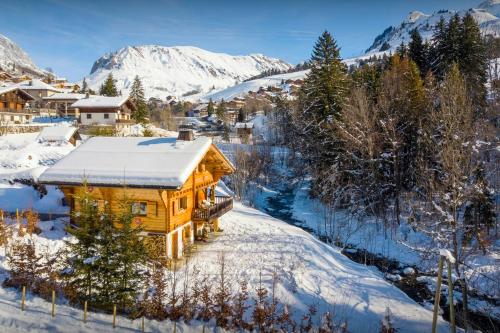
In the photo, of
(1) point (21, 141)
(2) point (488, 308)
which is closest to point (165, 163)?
(2) point (488, 308)

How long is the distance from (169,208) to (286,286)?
7.32 m

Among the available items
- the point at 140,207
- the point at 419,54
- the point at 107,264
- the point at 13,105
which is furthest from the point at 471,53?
the point at 13,105

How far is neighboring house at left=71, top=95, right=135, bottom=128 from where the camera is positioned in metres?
63.7

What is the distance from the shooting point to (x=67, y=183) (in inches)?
803

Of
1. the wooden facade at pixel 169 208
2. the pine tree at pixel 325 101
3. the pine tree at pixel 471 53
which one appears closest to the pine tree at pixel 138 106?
the pine tree at pixel 325 101

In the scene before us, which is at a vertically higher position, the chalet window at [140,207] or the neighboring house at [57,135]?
the neighboring house at [57,135]

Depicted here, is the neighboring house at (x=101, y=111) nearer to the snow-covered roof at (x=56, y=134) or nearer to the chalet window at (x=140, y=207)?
the snow-covered roof at (x=56, y=134)

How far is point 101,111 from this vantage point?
64188 mm

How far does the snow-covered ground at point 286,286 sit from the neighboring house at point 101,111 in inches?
1752

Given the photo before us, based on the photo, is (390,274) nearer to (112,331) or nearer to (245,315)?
(245,315)

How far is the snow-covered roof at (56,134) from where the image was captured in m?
44.2

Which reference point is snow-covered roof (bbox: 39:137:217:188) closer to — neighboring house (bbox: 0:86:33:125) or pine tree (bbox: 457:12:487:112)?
pine tree (bbox: 457:12:487:112)

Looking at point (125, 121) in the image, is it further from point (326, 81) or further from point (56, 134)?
point (326, 81)

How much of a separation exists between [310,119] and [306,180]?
470 inches
